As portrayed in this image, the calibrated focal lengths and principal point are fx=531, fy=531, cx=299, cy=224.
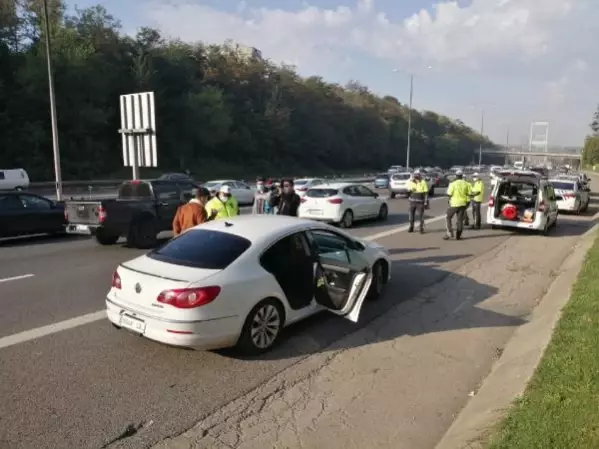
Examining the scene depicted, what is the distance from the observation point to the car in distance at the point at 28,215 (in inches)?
533

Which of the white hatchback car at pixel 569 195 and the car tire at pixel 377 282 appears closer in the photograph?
the car tire at pixel 377 282

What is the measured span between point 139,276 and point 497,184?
13.1m

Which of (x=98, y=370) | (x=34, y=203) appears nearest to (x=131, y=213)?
(x=34, y=203)

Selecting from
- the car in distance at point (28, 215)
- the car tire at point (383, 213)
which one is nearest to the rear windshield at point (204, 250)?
the car in distance at point (28, 215)

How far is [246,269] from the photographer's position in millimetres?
5406

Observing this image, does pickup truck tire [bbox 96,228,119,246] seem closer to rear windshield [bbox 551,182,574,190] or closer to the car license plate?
the car license plate

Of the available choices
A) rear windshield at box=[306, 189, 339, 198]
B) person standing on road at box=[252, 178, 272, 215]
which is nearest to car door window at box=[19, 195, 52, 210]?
person standing on road at box=[252, 178, 272, 215]

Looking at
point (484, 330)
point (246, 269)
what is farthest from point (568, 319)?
point (246, 269)

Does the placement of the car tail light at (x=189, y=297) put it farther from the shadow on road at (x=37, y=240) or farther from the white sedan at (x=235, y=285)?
the shadow on road at (x=37, y=240)

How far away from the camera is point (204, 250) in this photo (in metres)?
5.65

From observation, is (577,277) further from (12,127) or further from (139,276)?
(12,127)

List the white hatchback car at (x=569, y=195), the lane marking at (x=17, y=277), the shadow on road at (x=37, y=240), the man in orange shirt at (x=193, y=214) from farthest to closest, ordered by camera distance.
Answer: the white hatchback car at (x=569, y=195), the shadow on road at (x=37, y=240), the lane marking at (x=17, y=277), the man in orange shirt at (x=193, y=214)

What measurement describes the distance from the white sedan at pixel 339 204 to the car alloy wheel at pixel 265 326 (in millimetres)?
11081

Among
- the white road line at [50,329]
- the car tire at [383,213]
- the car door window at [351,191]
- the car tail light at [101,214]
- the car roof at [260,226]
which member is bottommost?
the car tire at [383,213]
